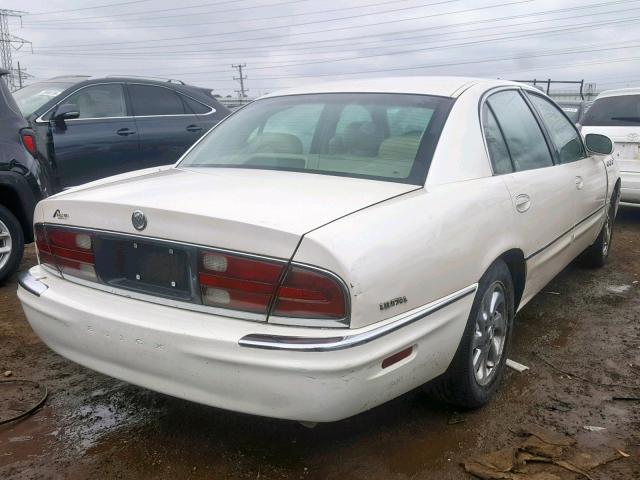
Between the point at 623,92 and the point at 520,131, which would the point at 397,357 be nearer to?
the point at 520,131

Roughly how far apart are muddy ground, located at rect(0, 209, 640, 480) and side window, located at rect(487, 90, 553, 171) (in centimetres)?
A: 110

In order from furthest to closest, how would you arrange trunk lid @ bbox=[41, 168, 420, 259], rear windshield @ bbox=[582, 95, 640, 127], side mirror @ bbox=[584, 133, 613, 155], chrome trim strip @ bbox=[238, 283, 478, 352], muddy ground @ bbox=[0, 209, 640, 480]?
rear windshield @ bbox=[582, 95, 640, 127], side mirror @ bbox=[584, 133, 613, 155], muddy ground @ bbox=[0, 209, 640, 480], trunk lid @ bbox=[41, 168, 420, 259], chrome trim strip @ bbox=[238, 283, 478, 352]

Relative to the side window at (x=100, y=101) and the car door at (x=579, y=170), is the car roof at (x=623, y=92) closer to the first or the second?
the car door at (x=579, y=170)

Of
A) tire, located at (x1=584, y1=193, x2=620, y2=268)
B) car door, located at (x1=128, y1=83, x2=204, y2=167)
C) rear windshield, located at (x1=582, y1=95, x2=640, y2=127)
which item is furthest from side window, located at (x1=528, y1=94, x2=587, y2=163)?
car door, located at (x1=128, y1=83, x2=204, y2=167)

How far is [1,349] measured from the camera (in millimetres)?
3639

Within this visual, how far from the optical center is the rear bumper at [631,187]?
7.00 m

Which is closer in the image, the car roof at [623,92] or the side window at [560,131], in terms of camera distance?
the side window at [560,131]

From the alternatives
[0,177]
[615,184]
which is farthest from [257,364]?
[615,184]

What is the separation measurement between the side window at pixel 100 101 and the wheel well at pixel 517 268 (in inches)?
196

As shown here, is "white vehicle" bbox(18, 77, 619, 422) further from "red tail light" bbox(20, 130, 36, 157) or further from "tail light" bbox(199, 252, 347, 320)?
"red tail light" bbox(20, 130, 36, 157)

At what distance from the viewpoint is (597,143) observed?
15.0 ft

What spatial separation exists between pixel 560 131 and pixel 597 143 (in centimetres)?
55

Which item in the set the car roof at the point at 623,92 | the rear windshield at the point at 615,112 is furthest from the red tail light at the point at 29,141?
the car roof at the point at 623,92

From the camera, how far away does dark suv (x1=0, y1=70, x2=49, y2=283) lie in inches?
185
